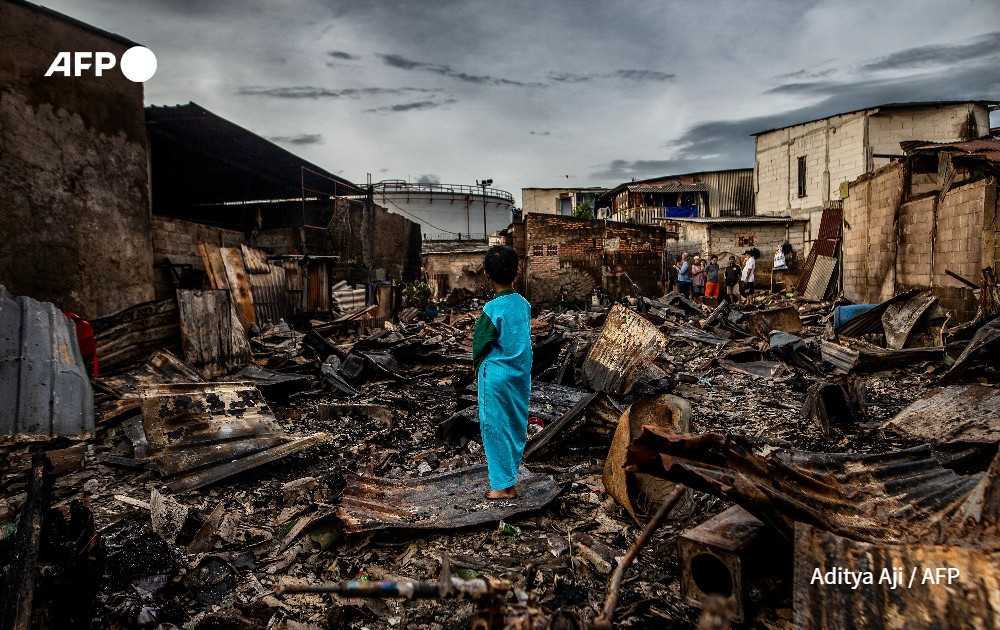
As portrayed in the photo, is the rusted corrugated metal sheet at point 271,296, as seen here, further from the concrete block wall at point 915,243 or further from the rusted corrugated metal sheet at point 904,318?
the concrete block wall at point 915,243

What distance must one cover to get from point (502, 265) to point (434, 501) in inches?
63.1

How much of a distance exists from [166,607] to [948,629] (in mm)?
3012

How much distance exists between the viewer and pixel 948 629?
4.79 feet

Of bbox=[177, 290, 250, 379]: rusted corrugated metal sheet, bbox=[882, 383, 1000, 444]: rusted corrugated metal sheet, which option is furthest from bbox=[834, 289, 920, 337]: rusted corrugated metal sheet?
bbox=[177, 290, 250, 379]: rusted corrugated metal sheet

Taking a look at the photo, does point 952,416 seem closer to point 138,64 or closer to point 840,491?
point 840,491

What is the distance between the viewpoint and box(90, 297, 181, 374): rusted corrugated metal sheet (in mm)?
5859

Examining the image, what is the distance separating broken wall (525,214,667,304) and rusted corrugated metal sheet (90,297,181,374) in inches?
363

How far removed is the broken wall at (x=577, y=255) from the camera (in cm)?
1420

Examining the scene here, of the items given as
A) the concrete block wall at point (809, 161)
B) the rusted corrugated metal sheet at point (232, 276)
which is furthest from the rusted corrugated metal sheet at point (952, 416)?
the concrete block wall at point (809, 161)

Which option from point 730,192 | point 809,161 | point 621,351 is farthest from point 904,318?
point 730,192

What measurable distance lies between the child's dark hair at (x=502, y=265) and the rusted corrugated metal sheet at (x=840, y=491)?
1.55 m

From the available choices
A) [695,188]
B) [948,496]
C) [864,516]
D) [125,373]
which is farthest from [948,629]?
[695,188]

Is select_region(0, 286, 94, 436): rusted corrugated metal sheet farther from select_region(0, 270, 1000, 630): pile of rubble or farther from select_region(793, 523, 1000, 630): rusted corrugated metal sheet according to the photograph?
select_region(793, 523, 1000, 630): rusted corrugated metal sheet

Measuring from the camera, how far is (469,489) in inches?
139
